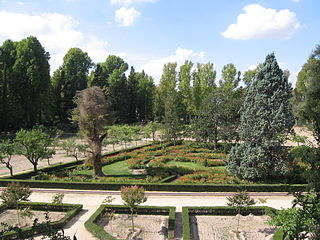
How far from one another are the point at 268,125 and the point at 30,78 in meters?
43.9

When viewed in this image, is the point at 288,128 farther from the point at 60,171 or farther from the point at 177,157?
the point at 60,171

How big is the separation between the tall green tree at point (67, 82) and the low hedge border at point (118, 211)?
46.5 metres

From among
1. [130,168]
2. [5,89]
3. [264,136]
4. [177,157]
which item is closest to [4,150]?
[130,168]

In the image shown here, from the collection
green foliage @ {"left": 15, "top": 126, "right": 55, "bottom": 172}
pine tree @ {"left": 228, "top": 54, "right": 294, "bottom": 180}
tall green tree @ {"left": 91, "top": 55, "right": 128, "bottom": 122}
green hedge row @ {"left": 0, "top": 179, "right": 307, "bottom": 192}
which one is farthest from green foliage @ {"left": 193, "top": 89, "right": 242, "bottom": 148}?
tall green tree @ {"left": 91, "top": 55, "right": 128, "bottom": 122}

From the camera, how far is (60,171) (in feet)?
85.1

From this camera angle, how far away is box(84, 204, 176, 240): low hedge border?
1290 centimetres

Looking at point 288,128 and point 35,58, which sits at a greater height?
point 35,58

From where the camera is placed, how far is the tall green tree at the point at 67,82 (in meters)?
60.0

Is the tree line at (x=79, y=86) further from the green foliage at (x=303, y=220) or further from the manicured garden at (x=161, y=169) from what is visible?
the green foliage at (x=303, y=220)

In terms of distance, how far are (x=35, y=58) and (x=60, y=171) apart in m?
32.1

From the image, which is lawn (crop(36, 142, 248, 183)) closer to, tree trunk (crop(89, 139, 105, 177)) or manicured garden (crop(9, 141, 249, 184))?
manicured garden (crop(9, 141, 249, 184))

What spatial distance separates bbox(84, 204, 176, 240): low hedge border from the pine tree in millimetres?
8725

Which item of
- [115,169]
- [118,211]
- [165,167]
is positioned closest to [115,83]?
[115,169]

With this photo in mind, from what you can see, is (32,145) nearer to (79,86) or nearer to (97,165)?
(97,165)
